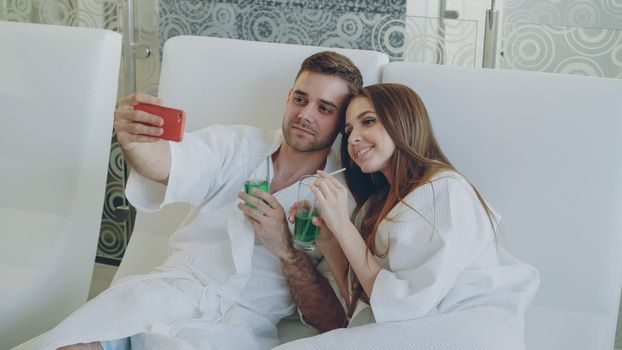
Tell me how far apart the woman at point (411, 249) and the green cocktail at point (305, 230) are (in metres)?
0.02

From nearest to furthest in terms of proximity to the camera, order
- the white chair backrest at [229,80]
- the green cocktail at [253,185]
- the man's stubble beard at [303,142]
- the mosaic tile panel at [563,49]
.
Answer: the green cocktail at [253,185]
the man's stubble beard at [303,142]
the white chair backrest at [229,80]
the mosaic tile panel at [563,49]

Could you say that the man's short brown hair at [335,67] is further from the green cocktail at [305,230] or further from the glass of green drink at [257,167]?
the green cocktail at [305,230]

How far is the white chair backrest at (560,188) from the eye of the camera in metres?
1.90

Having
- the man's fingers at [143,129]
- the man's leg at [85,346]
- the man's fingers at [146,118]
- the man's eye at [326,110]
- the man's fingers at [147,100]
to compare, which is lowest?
the man's leg at [85,346]

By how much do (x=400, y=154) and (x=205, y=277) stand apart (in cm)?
53

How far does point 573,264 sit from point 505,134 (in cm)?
34

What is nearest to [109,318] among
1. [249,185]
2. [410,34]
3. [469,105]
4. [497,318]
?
[249,185]

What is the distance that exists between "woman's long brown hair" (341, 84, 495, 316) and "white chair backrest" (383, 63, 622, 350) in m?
0.13

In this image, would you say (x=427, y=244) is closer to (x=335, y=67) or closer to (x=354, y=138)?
(x=354, y=138)

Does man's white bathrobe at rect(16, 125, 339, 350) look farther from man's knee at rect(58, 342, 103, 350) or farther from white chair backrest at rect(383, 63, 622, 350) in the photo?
white chair backrest at rect(383, 63, 622, 350)

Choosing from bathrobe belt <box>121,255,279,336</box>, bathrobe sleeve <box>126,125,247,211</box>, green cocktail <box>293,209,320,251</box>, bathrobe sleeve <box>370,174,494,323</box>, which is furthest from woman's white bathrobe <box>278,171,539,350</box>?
bathrobe sleeve <box>126,125,247,211</box>

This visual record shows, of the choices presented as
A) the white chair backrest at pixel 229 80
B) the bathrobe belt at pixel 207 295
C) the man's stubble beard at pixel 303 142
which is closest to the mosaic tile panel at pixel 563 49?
the white chair backrest at pixel 229 80

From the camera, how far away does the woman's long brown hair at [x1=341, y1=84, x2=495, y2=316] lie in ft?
5.88

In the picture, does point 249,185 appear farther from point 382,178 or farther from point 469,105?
point 469,105
